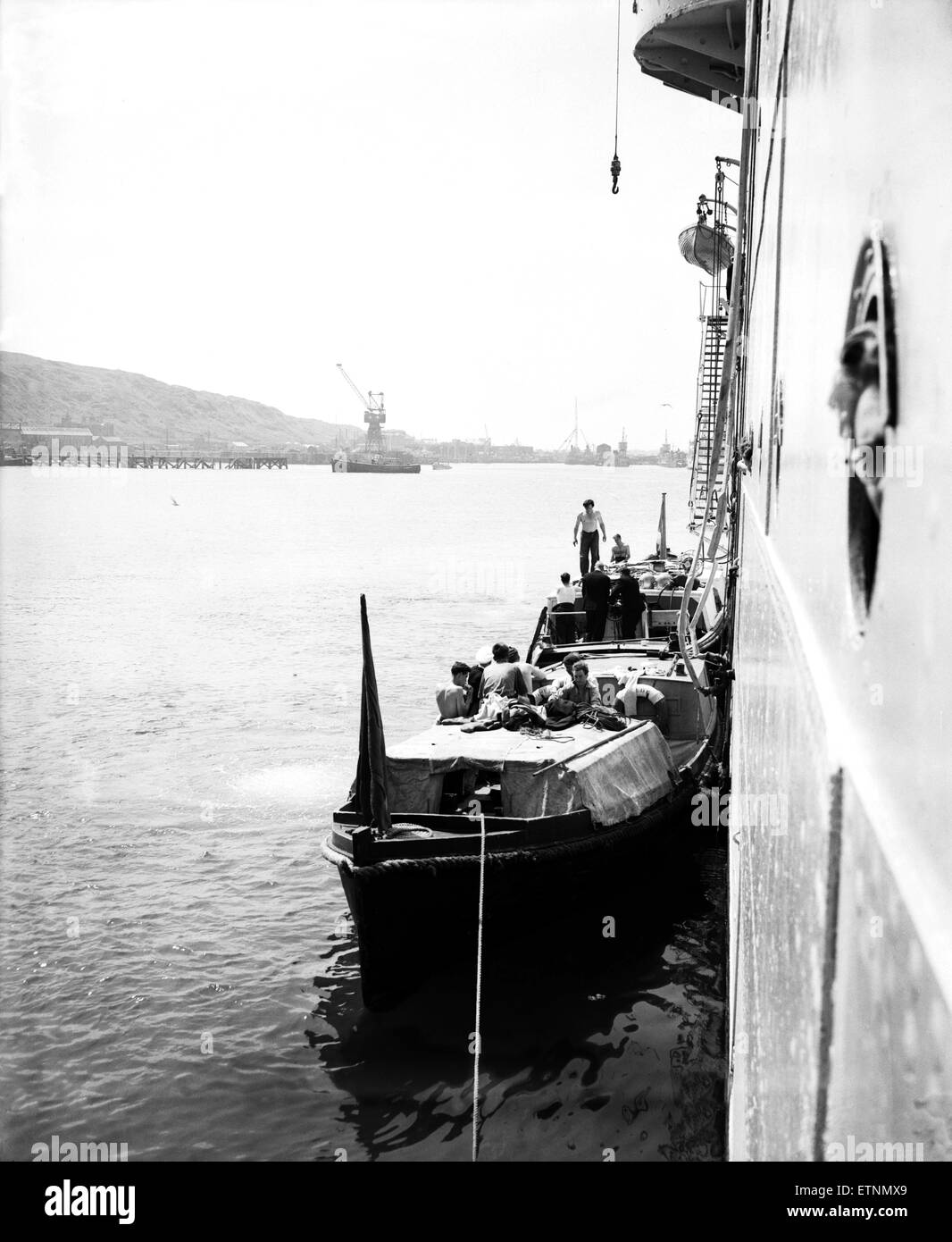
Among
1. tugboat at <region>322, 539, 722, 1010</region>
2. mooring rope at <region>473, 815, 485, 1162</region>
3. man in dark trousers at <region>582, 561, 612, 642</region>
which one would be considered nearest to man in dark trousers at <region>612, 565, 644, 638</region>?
man in dark trousers at <region>582, 561, 612, 642</region>

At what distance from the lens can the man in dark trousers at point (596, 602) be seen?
21.7m

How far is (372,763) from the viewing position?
415 inches

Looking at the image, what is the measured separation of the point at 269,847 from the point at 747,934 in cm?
1423

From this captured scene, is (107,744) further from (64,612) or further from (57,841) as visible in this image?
(64,612)

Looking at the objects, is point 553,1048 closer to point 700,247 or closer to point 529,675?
point 529,675

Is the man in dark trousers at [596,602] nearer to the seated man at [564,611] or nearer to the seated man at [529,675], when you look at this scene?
the seated man at [564,611]

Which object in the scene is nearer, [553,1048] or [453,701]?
[553,1048]

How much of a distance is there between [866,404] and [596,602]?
830 inches

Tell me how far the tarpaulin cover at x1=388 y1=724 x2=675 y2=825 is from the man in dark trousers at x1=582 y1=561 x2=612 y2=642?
959 cm

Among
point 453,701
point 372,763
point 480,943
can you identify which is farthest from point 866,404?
point 453,701

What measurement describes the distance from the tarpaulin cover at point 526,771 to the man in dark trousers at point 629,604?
968cm

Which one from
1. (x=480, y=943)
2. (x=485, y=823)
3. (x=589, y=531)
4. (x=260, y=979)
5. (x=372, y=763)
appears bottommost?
(x=260, y=979)

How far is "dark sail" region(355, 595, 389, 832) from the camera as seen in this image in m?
10.5

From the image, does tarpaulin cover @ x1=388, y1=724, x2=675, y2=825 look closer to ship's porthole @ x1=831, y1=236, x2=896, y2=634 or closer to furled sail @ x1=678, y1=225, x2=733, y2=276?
ship's porthole @ x1=831, y1=236, x2=896, y2=634
